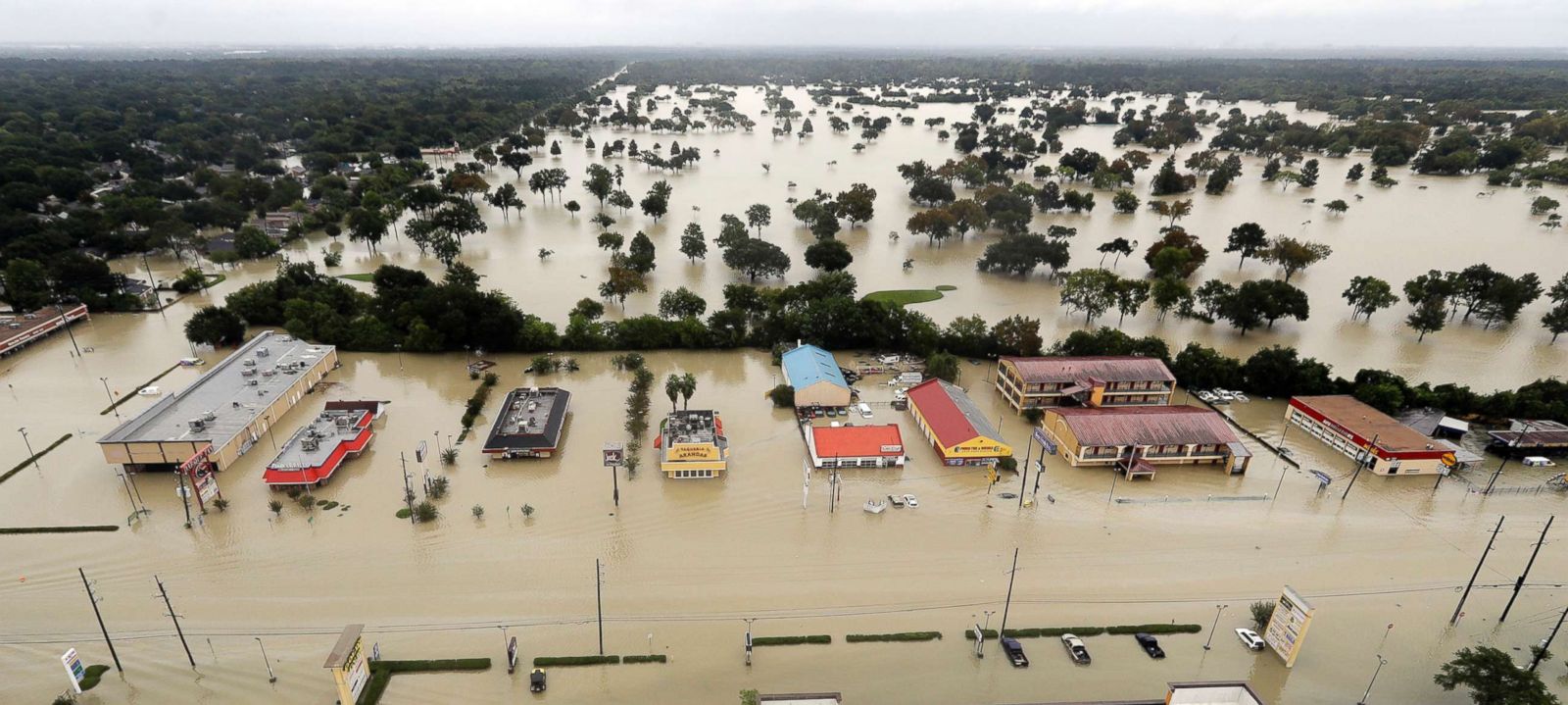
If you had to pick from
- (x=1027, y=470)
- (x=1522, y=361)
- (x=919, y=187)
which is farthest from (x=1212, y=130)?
(x=1027, y=470)

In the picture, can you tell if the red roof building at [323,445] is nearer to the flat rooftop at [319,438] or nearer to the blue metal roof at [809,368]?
the flat rooftop at [319,438]

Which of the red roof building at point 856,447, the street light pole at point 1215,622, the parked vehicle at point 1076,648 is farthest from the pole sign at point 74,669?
the street light pole at point 1215,622

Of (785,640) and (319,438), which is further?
(319,438)

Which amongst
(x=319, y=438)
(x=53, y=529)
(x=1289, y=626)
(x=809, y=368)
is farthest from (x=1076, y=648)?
(x=53, y=529)

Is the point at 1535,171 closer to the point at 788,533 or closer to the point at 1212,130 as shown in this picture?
the point at 1212,130

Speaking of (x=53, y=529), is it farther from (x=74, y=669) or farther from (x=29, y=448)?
(x=74, y=669)
